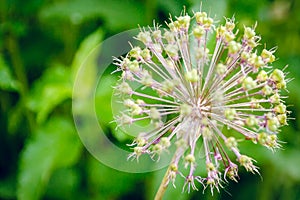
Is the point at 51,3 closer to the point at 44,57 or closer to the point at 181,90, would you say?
the point at 44,57

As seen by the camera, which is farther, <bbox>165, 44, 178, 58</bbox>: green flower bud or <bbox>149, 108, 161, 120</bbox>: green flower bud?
<bbox>165, 44, 178, 58</bbox>: green flower bud

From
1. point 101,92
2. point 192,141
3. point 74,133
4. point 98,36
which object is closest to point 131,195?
point 74,133

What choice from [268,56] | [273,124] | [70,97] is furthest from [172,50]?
[70,97]

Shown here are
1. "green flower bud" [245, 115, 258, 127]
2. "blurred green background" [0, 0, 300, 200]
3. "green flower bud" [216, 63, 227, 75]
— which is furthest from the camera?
"blurred green background" [0, 0, 300, 200]

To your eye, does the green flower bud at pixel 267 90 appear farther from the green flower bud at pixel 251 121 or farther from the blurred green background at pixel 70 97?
the blurred green background at pixel 70 97

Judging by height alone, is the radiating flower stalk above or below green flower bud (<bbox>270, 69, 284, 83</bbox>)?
below

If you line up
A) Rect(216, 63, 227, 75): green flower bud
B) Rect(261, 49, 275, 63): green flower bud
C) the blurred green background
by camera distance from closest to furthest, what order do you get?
Rect(216, 63, 227, 75): green flower bud
Rect(261, 49, 275, 63): green flower bud
the blurred green background

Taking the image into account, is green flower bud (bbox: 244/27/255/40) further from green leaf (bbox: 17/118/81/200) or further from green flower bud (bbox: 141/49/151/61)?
green leaf (bbox: 17/118/81/200)

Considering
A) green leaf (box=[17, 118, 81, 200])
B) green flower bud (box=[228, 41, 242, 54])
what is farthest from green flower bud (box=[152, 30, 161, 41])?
green leaf (box=[17, 118, 81, 200])
